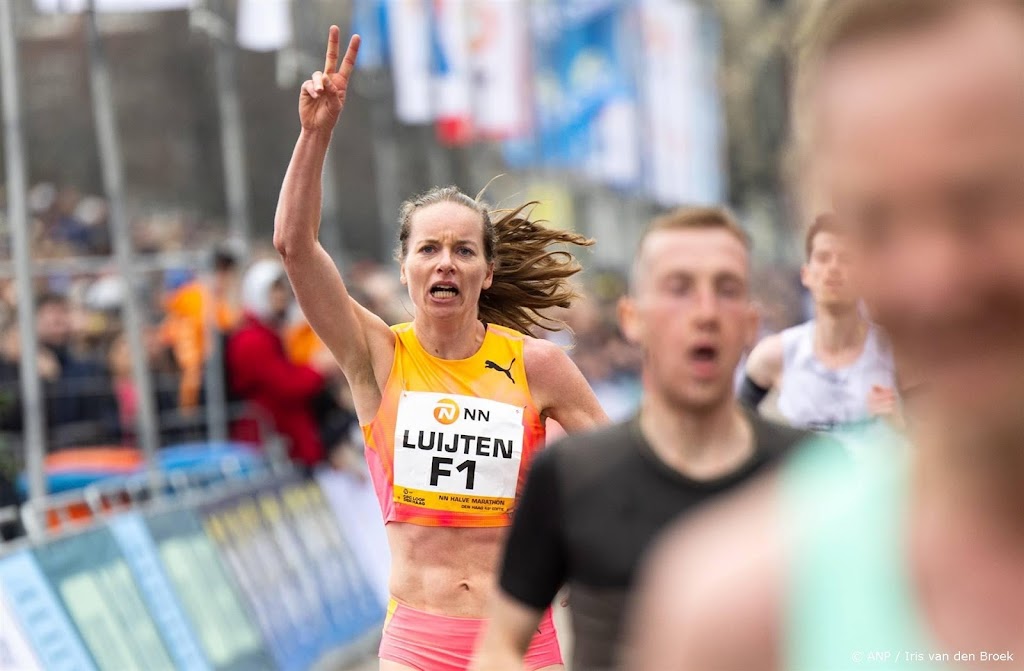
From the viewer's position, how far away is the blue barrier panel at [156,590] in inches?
318

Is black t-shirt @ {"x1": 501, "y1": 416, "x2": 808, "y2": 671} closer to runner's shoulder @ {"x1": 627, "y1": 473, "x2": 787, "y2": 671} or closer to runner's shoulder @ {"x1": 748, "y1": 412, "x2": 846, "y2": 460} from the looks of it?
runner's shoulder @ {"x1": 748, "y1": 412, "x2": 846, "y2": 460}

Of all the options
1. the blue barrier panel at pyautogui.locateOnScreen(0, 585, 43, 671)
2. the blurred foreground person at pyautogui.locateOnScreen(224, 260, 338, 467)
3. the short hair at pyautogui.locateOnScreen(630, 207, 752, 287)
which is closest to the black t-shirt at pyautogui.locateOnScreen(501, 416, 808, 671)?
the short hair at pyautogui.locateOnScreen(630, 207, 752, 287)

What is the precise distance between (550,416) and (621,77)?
69.2ft

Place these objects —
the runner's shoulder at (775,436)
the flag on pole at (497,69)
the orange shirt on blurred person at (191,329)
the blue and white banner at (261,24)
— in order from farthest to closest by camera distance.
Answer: the flag on pole at (497,69), the blue and white banner at (261,24), the orange shirt on blurred person at (191,329), the runner's shoulder at (775,436)

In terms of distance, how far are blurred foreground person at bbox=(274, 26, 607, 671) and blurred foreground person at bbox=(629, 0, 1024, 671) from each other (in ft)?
14.4

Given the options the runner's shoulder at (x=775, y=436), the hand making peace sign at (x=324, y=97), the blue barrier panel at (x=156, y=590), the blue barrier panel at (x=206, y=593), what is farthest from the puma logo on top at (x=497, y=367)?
the blue barrier panel at (x=206, y=593)

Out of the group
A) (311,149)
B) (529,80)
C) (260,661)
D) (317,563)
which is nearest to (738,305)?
(311,149)

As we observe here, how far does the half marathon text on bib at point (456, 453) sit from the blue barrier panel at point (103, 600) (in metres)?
2.37

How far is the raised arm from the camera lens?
16.9ft

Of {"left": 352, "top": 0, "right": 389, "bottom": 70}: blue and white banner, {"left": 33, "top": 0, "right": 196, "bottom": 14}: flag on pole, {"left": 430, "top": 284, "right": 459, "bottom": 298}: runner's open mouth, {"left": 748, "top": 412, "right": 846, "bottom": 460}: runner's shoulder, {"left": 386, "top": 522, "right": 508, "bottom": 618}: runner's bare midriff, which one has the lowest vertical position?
{"left": 386, "top": 522, "right": 508, "bottom": 618}: runner's bare midriff

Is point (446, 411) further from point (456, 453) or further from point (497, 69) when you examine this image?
point (497, 69)

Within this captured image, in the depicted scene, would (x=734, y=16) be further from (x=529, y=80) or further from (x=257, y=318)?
(x=257, y=318)

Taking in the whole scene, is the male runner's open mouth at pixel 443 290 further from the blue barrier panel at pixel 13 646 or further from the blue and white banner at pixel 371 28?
the blue and white banner at pixel 371 28

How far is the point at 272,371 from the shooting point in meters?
10.7
